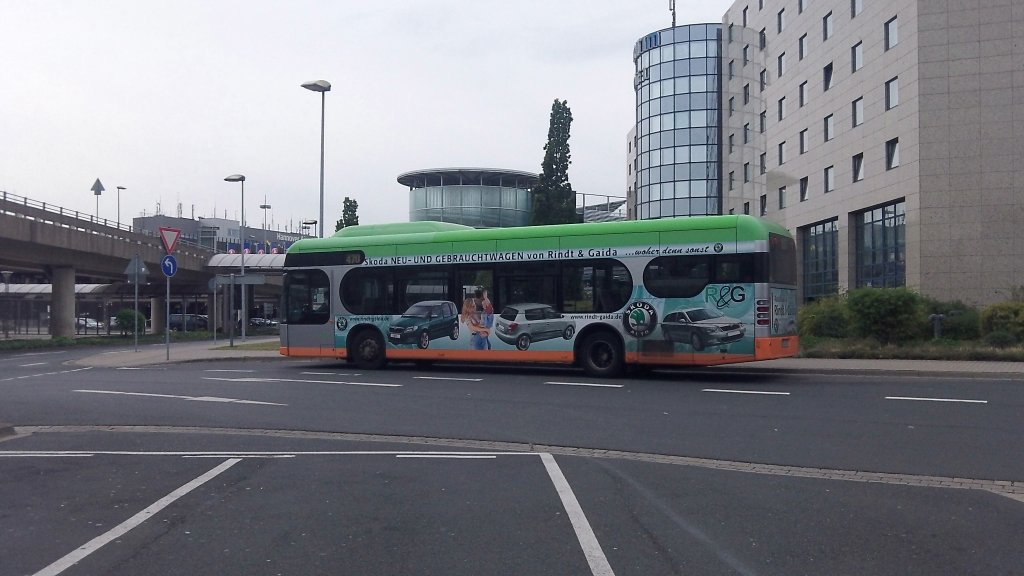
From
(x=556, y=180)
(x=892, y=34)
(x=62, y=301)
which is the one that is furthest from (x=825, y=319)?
(x=62, y=301)

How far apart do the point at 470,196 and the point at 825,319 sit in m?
45.6

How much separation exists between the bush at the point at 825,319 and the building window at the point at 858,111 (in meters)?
11.8

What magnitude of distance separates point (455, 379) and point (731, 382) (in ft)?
17.9

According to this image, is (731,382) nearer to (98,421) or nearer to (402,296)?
(402,296)

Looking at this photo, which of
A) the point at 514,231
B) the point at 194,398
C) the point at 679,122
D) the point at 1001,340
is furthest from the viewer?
the point at 679,122

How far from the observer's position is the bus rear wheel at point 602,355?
17859 mm

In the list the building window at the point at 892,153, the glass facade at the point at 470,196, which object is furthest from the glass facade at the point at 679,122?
the building window at the point at 892,153

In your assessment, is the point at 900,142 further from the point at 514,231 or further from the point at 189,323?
the point at 189,323

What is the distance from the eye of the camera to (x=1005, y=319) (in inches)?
941

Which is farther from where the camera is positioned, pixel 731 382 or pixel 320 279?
pixel 320 279

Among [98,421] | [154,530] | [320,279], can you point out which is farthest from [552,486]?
[320,279]

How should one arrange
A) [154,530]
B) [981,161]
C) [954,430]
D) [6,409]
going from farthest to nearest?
1. [981,161]
2. [6,409]
3. [954,430]
4. [154,530]

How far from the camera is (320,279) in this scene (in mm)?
21500

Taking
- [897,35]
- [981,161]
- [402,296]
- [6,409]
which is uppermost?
[897,35]
